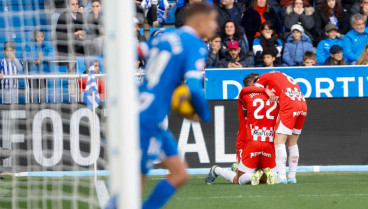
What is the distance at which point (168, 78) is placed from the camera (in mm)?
5707

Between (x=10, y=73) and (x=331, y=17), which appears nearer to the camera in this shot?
(x=10, y=73)

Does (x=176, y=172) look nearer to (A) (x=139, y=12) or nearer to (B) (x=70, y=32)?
(B) (x=70, y=32)

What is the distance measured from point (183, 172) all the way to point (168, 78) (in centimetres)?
71

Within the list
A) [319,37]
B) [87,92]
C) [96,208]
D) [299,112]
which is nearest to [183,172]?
[96,208]

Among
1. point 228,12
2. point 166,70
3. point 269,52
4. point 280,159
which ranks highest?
point 228,12

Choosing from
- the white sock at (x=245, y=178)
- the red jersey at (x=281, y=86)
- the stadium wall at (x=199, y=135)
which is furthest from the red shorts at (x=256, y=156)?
the stadium wall at (x=199, y=135)

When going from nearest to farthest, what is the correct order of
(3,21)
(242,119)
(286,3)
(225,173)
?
(3,21) → (225,173) → (242,119) → (286,3)

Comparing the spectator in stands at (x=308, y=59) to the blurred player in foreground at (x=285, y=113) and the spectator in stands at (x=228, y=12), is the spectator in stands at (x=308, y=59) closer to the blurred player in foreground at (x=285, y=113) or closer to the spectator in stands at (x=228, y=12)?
the spectator in stands at (x=228, y=12)

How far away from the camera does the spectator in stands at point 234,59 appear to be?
15.2 meters

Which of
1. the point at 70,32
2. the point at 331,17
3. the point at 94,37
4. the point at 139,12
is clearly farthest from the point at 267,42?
the point at 94,37

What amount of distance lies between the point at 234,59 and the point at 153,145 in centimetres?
970

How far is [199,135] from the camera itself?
13789 millimetres

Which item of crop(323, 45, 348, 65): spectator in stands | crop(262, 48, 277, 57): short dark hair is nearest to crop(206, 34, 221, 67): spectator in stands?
crop(262, 48, 277, 57): short dark hair

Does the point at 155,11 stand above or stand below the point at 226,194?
above
